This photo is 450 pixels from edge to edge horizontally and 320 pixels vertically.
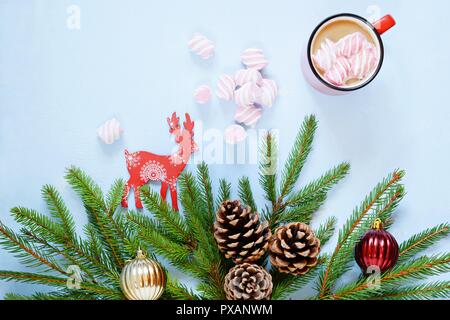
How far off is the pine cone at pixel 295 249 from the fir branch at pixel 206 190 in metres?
0.12

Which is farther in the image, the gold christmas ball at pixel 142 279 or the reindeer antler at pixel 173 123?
the reindeer antler at pixel 173 123

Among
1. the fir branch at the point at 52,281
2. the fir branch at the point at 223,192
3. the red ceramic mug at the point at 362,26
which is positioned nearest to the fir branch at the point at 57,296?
the fir branch at the point at 52,281

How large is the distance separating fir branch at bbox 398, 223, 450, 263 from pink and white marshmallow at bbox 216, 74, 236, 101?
0.37m

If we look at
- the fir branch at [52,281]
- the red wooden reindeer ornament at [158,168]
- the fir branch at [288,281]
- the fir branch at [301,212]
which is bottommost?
the fir branch at [288,281]

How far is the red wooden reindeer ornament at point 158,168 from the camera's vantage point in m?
0.92

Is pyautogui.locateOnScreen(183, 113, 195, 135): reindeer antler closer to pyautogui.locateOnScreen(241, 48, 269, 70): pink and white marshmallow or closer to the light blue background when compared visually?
the light blue background

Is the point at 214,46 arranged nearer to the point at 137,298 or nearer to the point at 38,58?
the point at 38,58

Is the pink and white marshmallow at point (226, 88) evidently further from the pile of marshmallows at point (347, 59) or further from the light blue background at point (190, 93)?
the pile of marshmallows at point (347, 59)

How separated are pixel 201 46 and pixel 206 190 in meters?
0.24

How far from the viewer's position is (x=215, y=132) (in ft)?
3.07

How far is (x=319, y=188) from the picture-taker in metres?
0.90

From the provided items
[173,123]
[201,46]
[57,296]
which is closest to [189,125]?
[173,123]

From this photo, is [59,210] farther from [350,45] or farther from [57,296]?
[350,45]
